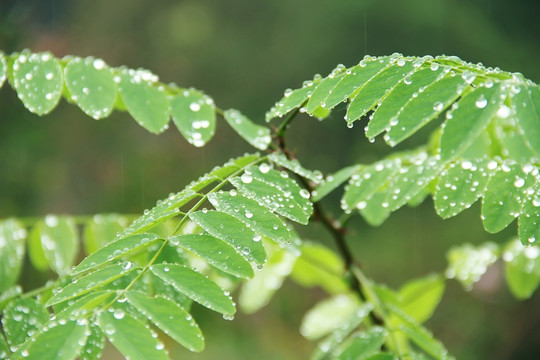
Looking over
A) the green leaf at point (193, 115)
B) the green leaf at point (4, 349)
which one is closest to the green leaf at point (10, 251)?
the green leaf at point (4, 349)

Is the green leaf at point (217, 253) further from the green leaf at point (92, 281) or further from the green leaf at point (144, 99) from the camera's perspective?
the green leaf at point (144, 99)

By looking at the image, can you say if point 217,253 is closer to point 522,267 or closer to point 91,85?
point 91,85

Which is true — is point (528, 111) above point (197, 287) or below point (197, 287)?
above

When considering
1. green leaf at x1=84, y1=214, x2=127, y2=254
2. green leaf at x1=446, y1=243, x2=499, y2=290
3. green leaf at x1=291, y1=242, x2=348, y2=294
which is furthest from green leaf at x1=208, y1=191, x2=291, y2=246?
green leaf at x1=446, y1=243, x2=499, y2=290

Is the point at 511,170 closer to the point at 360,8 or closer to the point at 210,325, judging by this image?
the point at 210,325

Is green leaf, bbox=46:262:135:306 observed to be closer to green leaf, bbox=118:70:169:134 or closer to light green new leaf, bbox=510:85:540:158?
green leaf, bbox=118:70:169:134

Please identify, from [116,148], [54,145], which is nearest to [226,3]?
[116,148]

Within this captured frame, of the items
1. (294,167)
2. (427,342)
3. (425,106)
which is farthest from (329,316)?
(425,106)
